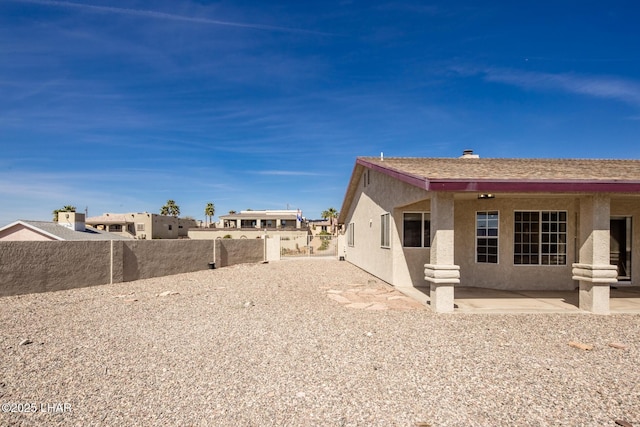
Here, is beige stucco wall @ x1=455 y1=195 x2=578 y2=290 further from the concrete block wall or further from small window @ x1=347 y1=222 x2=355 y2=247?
the concrete block wall

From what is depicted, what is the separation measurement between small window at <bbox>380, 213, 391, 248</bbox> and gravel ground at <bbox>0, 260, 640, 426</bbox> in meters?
4.65

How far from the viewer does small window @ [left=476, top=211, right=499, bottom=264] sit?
12.1 meters

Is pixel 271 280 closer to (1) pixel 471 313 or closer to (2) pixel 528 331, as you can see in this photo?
(1) pixel 471 313

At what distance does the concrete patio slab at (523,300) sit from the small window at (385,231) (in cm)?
196

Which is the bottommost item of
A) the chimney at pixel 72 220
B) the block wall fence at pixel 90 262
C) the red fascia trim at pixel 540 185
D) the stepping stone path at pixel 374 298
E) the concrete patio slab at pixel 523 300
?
the stepping stone path at pixel 374 298

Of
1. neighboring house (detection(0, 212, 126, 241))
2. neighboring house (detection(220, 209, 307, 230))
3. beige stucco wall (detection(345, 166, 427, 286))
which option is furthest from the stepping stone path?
neighboring house (detection(220, 209, 307, 230))

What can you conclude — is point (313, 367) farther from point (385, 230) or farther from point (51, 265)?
point (51, 265)

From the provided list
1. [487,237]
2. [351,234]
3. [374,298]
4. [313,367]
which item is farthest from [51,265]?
[351,234]

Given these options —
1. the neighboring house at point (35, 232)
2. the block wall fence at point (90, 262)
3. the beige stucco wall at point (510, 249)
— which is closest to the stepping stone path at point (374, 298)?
the beige stucco wall at point (510, 249)

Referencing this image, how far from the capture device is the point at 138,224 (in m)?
55.1

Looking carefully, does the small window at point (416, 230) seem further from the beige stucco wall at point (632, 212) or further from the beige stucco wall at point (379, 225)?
the beige stucco wall at point (632, 212)

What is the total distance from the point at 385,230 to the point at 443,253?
528 centimetres

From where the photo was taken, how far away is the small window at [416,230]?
12805mm

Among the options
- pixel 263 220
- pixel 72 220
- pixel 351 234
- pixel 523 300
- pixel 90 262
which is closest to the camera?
pixel 523 300
